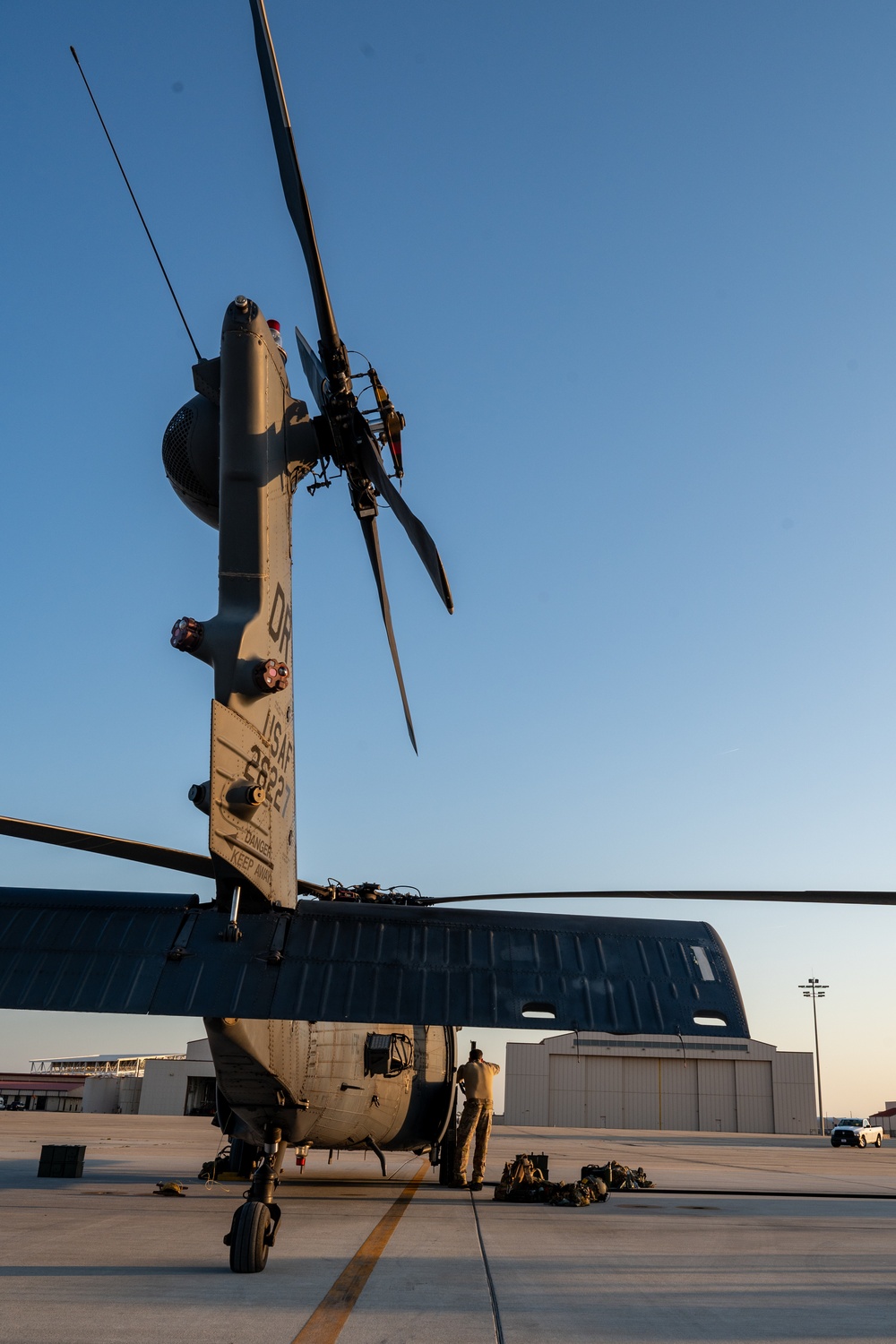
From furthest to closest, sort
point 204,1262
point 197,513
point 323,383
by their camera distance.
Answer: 1. point 197,513
2. point 323,383
3. point 204,1262

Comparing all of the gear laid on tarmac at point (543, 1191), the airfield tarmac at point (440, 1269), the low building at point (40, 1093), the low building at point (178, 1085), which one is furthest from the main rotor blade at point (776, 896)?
the low building at point (40, 1093)

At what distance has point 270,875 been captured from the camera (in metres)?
7.76

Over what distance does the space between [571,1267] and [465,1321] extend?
2314 mm

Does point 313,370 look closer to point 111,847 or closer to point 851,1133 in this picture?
point 111,847

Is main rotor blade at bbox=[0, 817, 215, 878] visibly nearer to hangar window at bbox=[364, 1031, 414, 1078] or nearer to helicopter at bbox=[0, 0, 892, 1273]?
helicopter at bbox=[0, 0, 892, 1273]

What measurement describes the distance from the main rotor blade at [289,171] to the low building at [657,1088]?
189 feet

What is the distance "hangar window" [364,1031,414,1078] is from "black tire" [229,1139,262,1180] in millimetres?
3133

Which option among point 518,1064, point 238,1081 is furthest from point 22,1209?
point 518,1064

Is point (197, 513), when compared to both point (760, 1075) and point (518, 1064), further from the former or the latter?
point (760, 1075)

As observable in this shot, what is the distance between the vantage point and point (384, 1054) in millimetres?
11375

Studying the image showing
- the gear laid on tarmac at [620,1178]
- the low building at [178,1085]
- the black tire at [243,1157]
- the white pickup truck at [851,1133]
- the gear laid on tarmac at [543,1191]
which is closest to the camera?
the gear laid on tarmac at [543,1191]

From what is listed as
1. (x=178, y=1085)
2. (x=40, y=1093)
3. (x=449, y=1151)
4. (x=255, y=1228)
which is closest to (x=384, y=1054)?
(x=449, y=1151)

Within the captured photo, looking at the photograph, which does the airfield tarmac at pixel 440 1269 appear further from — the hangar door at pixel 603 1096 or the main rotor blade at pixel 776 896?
the hangar door at pixel 603 1096

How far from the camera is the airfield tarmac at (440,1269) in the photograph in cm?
550
